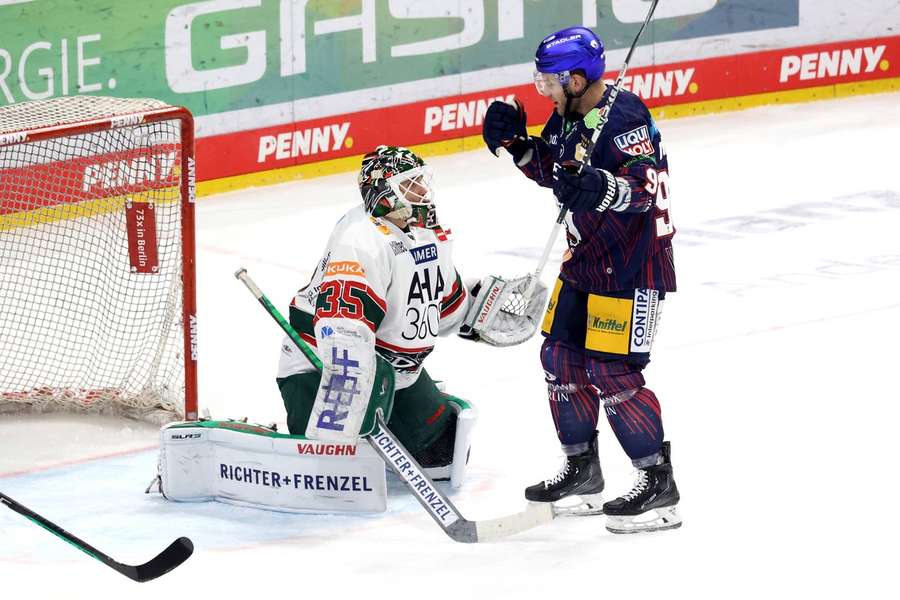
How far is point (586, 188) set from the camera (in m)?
3.86

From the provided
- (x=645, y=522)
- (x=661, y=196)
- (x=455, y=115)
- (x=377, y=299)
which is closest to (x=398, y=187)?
(x=377, y=299)

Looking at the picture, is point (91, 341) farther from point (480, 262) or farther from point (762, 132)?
point (762, 132)

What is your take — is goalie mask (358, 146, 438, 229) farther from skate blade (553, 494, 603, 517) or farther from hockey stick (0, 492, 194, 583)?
hockey stick (0, 492, 194, 583)

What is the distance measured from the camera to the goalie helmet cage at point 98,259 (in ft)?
16.0

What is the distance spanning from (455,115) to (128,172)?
13.2 ft

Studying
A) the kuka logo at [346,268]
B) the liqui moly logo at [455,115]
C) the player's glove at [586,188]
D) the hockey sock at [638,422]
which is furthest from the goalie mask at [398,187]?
the liqui moly logo at [455,115]

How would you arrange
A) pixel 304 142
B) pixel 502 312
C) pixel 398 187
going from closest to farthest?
pixel 398 187, pixel 502 312, pixel 304 142

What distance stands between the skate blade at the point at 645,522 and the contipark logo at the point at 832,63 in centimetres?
662

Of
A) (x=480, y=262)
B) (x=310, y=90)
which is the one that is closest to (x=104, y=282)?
(x=480, y=262)

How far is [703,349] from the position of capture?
5.97 meters

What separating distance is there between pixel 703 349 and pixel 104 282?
7.18ft

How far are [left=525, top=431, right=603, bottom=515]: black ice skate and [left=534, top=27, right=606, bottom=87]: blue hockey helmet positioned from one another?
997 mm

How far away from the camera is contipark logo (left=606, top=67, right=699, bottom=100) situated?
993 centimetres

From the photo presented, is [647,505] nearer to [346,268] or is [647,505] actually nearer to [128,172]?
[346,268]
